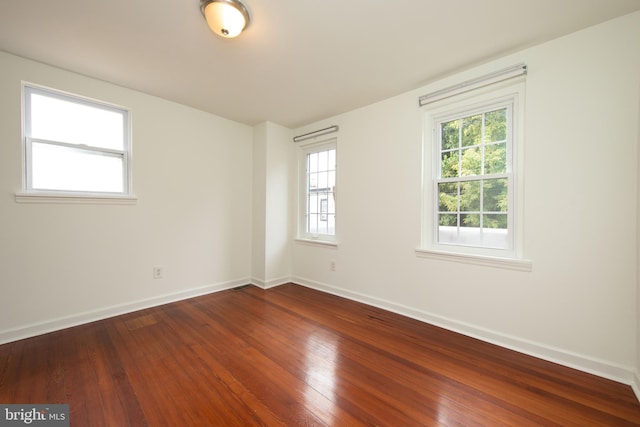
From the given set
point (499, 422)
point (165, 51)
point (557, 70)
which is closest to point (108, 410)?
point (499, 422)

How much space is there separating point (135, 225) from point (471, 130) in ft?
12.1

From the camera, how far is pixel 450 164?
256 cm

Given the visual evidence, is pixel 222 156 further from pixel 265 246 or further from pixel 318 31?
pixel 318 31

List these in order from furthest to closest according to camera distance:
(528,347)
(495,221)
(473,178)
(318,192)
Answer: (318,192) → (473,178) → (495,221) → (528,347)

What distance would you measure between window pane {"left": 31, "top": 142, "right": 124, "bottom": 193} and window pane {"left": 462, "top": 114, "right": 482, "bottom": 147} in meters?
3.66

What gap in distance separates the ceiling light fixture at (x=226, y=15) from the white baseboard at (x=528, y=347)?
2.94 metres

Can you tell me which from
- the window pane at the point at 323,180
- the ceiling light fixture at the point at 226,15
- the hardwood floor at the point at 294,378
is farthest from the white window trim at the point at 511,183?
the ceiling light fixture at the point at 226,15

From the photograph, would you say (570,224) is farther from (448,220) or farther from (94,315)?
(94,315)

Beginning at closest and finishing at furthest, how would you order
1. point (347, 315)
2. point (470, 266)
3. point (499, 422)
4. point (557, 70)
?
point (499, 422) → point (557, 70) → point (470, 266) → point (347, 315)

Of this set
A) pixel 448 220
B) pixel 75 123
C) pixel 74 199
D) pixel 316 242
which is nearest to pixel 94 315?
pixel 74 199

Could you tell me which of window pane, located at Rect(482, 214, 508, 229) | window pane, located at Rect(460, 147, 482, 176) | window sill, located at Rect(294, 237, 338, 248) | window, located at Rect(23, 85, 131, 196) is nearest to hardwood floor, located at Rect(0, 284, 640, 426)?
window pane, located at Rect(482, 214, 508, 229)

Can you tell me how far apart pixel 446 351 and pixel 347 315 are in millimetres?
1022

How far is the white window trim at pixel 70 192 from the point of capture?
2.23m

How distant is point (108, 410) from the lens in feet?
4.73
